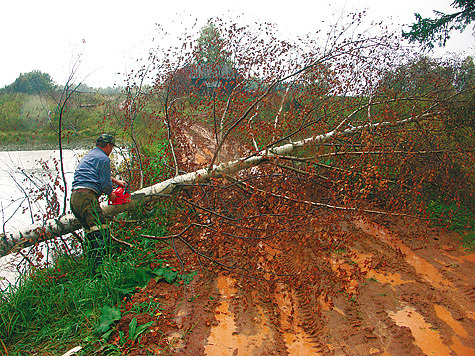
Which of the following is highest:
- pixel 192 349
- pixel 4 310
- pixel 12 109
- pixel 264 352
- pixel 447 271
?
pixel 12 109

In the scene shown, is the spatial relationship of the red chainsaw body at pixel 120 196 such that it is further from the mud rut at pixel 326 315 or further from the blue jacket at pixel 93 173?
the mud rut at pixel 326 315

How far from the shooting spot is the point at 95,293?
344cm

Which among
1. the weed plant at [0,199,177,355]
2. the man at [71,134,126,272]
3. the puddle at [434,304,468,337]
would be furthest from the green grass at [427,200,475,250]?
the man at [71,134,126,272]

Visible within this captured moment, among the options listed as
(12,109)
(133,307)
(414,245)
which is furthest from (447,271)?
(12,109)

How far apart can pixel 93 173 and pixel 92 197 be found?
362mm

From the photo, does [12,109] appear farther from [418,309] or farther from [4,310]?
[418,309]

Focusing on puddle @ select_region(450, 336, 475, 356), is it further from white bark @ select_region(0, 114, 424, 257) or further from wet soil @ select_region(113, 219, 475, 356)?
white bark @ select_region(0, 114, 424, 257)

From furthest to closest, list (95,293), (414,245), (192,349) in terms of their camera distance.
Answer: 1. (414,245)
2. (95,293)
3. (192,349)

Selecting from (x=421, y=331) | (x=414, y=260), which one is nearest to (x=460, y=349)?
(x=421, y=331)

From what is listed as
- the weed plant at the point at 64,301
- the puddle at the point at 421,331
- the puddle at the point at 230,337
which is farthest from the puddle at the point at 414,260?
the weed plant at the point at 64,301

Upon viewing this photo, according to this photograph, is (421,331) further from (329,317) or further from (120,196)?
(120,196)

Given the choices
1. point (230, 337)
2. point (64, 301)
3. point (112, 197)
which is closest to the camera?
point (230, 337)

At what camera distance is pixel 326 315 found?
3.56 meters

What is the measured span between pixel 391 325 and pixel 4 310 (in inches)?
185
